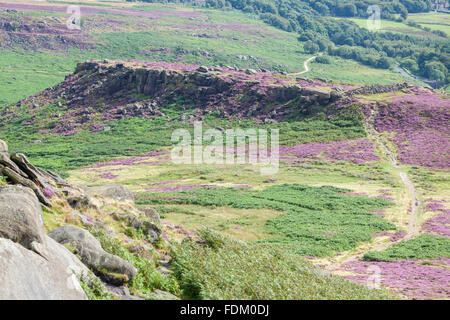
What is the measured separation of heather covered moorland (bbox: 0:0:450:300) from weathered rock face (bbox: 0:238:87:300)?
93 centimetres

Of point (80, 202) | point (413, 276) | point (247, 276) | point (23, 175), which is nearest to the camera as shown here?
point (247, 276)

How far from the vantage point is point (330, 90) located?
3553 inches

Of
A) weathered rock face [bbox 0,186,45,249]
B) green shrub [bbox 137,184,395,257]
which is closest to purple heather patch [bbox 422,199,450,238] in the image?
green shrub [bbox 137,184,395,257]

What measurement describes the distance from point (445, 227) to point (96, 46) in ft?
495

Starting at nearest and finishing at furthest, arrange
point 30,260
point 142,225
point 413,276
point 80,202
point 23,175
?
point 30,260
point 23,175
point 80,202
point 142,225
point 413,276

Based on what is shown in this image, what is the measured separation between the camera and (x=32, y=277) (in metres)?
14.8

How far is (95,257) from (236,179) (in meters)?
43.8

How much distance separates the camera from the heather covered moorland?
2178 centimetres

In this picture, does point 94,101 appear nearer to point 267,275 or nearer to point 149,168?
point 149,168

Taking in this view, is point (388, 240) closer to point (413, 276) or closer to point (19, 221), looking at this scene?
point (413, 276)

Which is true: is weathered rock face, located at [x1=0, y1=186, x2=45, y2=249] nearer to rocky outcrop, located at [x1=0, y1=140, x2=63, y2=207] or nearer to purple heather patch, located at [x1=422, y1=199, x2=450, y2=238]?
rocky outcrop, located at [x1=0, y1=140, x2=63, y2=207]

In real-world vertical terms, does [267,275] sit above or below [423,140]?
above

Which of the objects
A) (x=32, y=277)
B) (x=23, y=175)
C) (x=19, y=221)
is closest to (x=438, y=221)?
(x=23, y=175)

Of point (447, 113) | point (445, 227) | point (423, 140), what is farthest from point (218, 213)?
point (447, 113)
